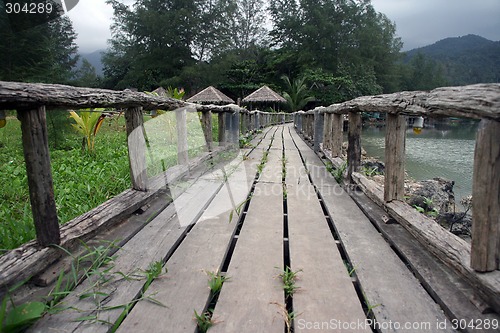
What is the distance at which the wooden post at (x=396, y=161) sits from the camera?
2.28m

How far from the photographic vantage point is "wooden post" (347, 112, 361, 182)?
3.38 metres

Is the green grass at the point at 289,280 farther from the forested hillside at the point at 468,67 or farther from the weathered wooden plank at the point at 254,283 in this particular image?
the forested hillside at the point at 468,67

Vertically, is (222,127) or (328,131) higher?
(222,127)

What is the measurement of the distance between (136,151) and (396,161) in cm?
195

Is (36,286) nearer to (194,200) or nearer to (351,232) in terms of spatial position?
(194,200)

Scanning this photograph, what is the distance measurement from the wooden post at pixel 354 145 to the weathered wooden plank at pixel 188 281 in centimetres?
153

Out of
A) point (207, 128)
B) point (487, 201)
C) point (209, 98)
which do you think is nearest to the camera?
point (487, 201)

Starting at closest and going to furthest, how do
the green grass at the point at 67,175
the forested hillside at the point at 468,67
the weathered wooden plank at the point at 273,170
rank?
the green grass at the point at 67,175 → the weathered wooden plank at the point at 273,170 → the forested hillside at the point at 468,67

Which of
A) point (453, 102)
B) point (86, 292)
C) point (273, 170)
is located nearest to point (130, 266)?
point (86, 292)

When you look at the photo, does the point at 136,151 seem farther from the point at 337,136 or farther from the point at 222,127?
the point at 222,127

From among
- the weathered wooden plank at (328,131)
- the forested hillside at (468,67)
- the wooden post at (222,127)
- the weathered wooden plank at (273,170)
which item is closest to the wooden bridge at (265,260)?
the weathered wooden plank at (273,170)

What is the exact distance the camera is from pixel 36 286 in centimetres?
140

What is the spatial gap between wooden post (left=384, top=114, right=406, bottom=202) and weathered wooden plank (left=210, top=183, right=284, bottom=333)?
2.70 feet

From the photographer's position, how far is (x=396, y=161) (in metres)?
2.28
